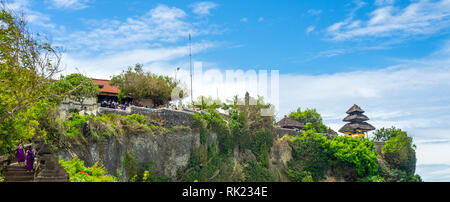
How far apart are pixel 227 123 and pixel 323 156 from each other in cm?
1114

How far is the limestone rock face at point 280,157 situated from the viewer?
3359cm

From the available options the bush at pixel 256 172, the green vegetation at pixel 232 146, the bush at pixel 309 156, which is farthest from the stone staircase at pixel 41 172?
the bush at pixel 309 156

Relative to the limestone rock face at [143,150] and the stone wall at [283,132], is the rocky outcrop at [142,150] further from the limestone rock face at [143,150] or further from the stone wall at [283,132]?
the stone wall at [283,132]

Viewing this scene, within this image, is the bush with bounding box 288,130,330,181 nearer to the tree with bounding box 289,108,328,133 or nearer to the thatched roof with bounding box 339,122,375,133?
the thatched roof with bounding box 339,122,375,133

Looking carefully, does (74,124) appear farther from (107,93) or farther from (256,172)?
(107,93)

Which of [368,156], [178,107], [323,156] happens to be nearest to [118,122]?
[178,107]

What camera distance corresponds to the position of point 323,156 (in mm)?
36531

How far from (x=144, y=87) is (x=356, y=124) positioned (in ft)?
94.4

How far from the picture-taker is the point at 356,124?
49.9m

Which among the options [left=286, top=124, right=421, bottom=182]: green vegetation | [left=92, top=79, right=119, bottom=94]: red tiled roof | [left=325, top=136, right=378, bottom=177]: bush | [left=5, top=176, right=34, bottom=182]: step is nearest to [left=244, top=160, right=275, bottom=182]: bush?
[left=286, top=124, right=421, bottom=182]: green vegetation

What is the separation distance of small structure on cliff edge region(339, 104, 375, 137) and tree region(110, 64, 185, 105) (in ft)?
83.8

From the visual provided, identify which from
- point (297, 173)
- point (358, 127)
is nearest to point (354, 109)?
point (358, 127)

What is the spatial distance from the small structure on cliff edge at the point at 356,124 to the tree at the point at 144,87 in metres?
25.5
